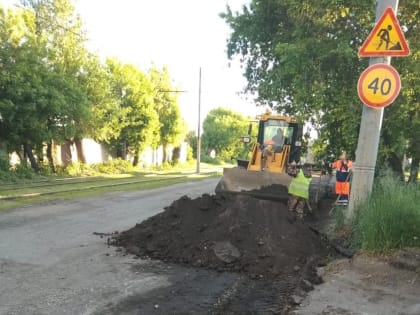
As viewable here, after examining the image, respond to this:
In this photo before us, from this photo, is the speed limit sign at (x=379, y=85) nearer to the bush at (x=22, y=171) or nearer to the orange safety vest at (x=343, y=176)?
the orange safety vest at (x=343, y=176)

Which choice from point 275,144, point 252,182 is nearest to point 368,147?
point 252,182

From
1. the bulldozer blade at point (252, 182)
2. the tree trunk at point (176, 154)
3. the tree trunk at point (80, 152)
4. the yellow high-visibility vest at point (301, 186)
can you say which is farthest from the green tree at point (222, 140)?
the yellow high-visibility vest at point (301, 186)

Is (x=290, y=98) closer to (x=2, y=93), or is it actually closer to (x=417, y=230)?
(x=417, y=230)

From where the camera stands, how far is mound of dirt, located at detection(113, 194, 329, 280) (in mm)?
6660

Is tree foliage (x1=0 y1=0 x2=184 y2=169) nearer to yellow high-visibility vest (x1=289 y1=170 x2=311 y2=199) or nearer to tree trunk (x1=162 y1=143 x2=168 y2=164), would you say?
tree trunk (x1=162 y1=143 x2=168 y2=164)

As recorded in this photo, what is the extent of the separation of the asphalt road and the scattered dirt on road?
0.32m

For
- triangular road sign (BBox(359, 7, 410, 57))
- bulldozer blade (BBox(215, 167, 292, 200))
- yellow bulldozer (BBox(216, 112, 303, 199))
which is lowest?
bulldozer blade (BBox(215, 167, 292, 200))

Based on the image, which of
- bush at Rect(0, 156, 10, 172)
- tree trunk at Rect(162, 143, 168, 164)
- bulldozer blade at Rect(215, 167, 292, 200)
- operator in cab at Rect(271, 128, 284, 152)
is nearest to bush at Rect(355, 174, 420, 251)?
bulldozer blade at Rect(215, 167, 292, 200)

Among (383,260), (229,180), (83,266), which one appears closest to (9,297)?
(83,266)

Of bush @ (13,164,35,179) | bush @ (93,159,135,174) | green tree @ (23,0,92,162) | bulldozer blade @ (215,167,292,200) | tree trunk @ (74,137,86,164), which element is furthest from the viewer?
bush @ (93,159,135,174)

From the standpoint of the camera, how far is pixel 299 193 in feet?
35.2

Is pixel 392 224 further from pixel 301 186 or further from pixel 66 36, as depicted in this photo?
pixel 66 36

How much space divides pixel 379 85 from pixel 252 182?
18.0 ft

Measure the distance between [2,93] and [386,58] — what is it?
60.1 ft
